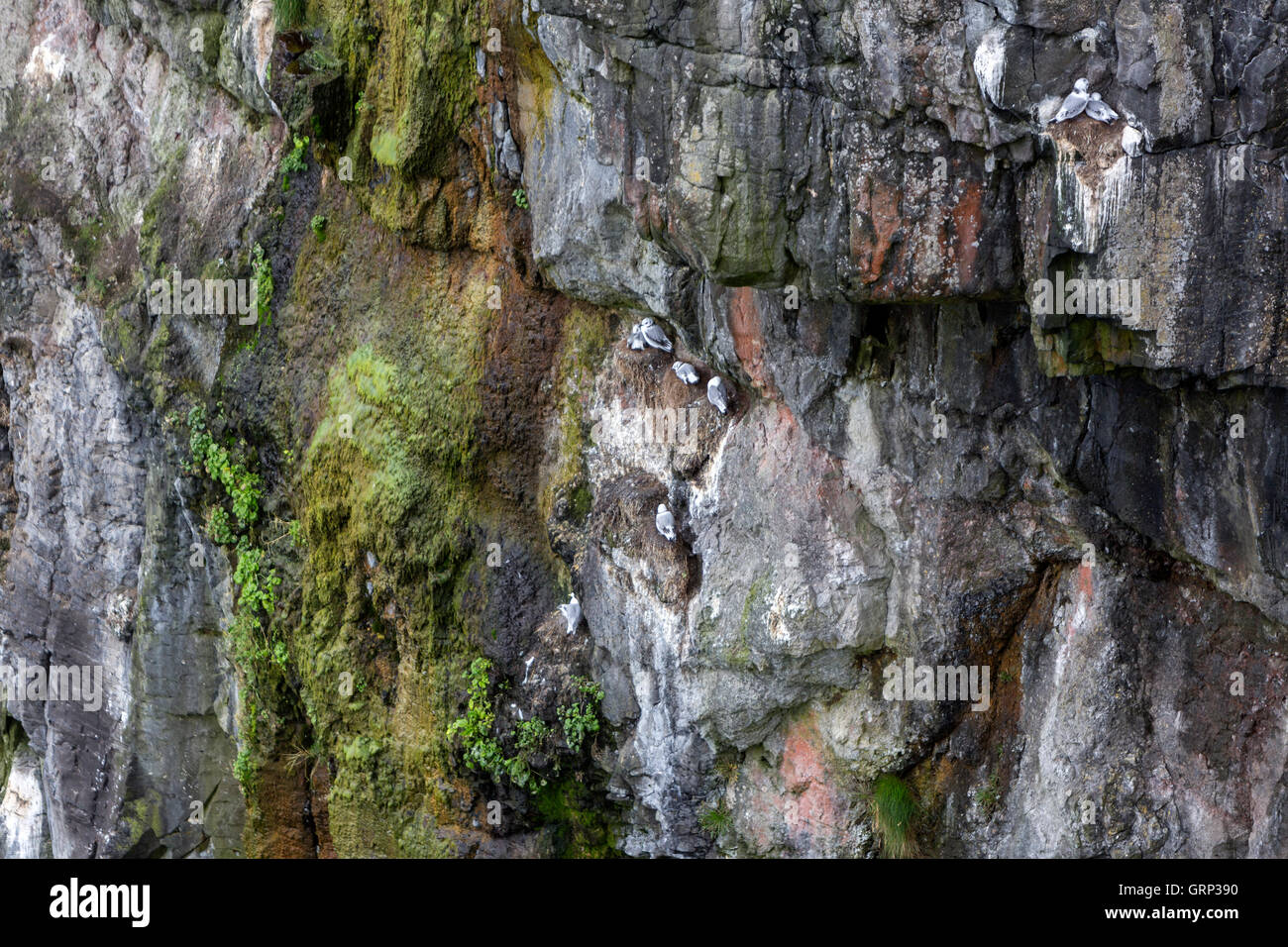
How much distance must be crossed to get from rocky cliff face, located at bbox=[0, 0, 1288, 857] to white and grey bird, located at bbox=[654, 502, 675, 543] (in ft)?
0.26

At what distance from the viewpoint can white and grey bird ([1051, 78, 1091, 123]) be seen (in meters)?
5.16

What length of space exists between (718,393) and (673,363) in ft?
1.81

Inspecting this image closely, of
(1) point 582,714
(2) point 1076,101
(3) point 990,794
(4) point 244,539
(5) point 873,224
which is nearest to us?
(2) point 1076,101

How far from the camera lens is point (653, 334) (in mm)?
8328

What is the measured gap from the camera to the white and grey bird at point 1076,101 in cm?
516

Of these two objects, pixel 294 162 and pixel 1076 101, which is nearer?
pixel 1076 101

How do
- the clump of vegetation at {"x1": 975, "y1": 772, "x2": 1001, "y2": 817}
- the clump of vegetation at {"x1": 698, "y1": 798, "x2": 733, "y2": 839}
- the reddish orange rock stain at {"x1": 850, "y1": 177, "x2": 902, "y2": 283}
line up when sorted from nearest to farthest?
1. the reddish orange rock stain at {"x1": 850, "y1": 177, "x2": 902, "y2": 283}
2. the clump of vegetation at {"x1": 975, "y1": 772, "x2": 1001, "y2": 817}
3. the clump of vegetation at {"x1": 698, "y1": 798, "x2": 733, "y2": 839}

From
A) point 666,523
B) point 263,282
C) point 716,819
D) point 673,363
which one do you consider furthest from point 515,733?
point 263,282

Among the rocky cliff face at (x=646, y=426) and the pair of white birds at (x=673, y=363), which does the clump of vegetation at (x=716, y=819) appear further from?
the pair of white birds at (x=673, y=363)

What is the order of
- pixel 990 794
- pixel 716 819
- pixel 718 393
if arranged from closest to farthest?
pixel 990 794 → pixel 718 393 → pixel 716 819

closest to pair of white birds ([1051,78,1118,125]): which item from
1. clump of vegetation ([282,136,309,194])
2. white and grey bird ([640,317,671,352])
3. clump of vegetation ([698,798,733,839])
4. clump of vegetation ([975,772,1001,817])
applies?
→ white and grey bird ([640,317,671,352])

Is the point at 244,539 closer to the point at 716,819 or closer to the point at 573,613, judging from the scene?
the point at 573,613

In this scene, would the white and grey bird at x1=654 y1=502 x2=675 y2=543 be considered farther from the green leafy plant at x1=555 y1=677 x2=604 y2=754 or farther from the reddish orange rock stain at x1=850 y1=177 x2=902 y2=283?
the reddish orange rock stain at x1=850 y1=177 x2=902 y2=283

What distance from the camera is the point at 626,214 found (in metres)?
7.92
